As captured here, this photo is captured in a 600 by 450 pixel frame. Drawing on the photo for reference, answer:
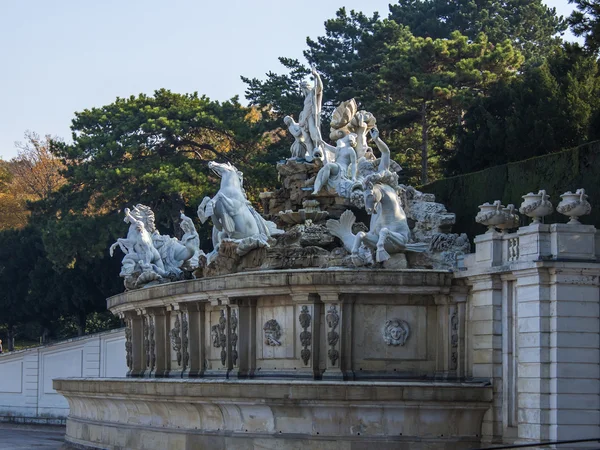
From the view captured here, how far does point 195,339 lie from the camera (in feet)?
108

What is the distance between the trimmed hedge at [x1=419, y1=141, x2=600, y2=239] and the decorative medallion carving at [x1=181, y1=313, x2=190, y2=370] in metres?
7.21

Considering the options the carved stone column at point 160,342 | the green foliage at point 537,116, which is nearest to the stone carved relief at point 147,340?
the carved stone column at point 160,342

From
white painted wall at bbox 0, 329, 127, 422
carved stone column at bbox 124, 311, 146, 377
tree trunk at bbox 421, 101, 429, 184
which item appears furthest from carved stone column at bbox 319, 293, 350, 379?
tree trunk at bbox 421, 101, 429, 184

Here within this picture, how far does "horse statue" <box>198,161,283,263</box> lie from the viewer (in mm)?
32656

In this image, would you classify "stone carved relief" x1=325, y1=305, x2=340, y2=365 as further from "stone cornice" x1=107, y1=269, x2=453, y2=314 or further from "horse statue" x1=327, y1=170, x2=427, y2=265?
"horse statue" x1=327, y1=170, x2=427, y2=265

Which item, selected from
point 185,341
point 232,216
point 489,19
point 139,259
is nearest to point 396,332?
point 232,216

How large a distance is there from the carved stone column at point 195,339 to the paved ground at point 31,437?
21.9 feet

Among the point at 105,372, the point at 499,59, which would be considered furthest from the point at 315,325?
the point at 499,59

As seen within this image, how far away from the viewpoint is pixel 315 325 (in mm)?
28922

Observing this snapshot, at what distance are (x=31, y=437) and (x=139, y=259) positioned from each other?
9.46 metres

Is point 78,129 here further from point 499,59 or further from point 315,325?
point 315,325

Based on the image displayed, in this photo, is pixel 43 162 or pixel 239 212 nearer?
pixel 239 212

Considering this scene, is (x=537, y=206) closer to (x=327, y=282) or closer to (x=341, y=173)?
(x=327, y=282)

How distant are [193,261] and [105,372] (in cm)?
1145
